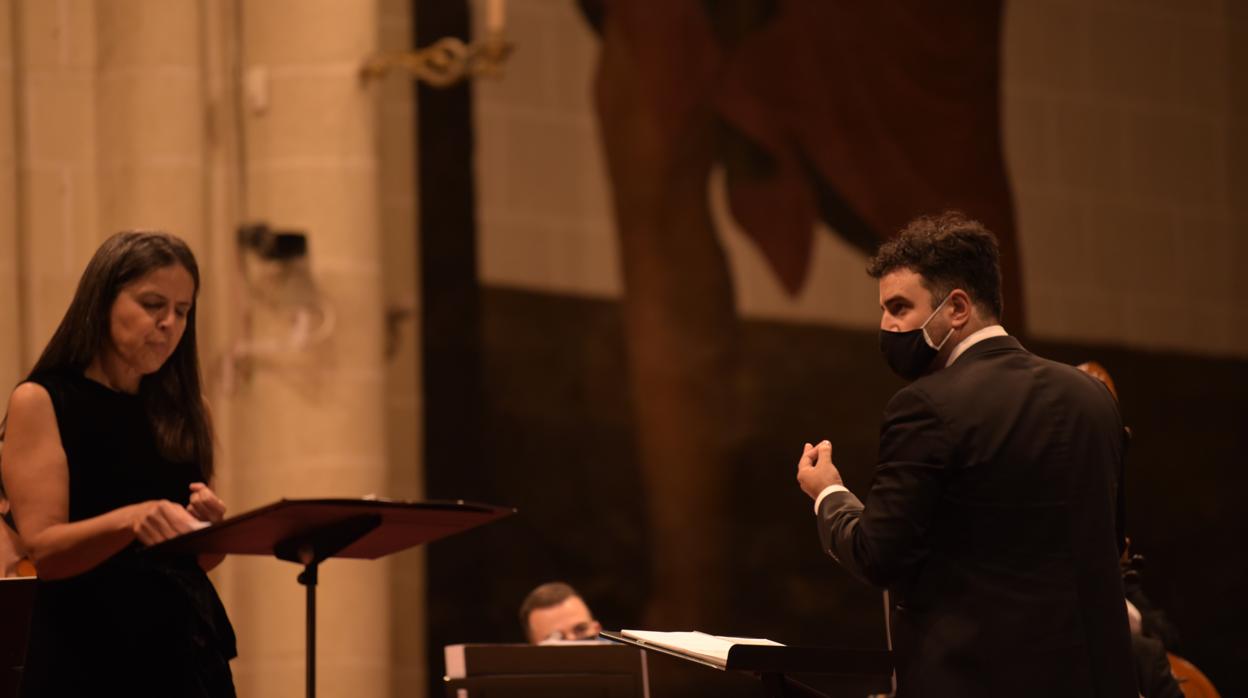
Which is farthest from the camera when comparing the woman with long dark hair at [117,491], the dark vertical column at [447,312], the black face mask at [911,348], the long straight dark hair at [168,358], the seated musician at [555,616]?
the dark vertical column at [447,312]

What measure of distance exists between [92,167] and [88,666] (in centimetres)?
397

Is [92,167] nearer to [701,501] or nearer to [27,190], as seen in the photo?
[27,190]

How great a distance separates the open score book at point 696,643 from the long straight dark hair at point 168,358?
0.90m

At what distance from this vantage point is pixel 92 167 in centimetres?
693

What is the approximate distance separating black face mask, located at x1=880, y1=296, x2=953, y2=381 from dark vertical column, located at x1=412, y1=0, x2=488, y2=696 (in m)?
4.39

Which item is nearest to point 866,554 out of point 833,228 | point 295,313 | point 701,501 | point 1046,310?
point 295,313

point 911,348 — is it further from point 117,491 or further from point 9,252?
point 9,252

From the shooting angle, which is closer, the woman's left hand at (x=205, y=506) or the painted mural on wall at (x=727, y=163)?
the woman's left hand at (x=205, y=506)

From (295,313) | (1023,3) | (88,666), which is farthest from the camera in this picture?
(1023,3)

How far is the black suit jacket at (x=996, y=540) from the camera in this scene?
10.9 feet

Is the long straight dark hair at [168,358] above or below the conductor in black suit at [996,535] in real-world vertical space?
above

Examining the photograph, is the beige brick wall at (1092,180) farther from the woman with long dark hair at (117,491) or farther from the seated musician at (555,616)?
Answer: the woman with long dark hair at (117,491)

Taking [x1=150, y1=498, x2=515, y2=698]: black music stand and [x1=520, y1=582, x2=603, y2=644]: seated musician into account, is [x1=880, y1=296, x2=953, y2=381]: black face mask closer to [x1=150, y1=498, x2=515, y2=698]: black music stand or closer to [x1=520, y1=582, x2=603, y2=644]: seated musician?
[x1=150, y1=498, x2=515, y2=698]: black music stand

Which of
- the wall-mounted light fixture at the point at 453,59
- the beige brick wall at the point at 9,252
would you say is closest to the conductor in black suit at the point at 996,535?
the beige brick wall at the point at 9,252
